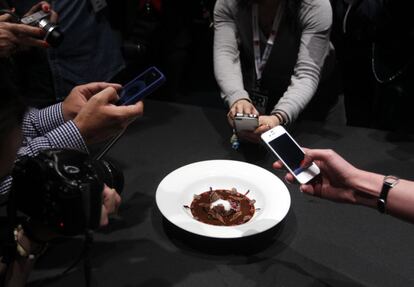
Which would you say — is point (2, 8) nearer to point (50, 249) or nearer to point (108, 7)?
point (108, 7)

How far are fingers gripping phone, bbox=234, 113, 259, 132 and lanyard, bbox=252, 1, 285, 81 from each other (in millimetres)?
386

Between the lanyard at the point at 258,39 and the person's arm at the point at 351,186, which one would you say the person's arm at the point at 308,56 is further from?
the person's arm at the point at 351,186

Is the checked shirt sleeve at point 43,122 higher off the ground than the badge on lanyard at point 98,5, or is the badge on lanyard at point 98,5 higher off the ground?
the badge on lanyard at point 98,5

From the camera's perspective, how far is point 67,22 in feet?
5.62

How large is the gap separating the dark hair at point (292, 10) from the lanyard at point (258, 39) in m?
0.02

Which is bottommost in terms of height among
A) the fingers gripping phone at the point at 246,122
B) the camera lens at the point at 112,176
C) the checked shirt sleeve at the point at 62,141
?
the camera lens at the point at 112,176

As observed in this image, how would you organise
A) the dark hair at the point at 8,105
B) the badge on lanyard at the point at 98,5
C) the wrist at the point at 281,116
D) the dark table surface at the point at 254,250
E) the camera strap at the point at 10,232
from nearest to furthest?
the dark hair at the point at 8,105, the camera strap at the point at 10,232, the dark table surface at the point at 254,250, the wrist at the point at 281,116, the badge on lanyard at the point at 98,5

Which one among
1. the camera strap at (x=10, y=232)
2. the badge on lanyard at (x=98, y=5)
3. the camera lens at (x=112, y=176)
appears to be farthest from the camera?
the badge on lanyard at (x=98, y=5)

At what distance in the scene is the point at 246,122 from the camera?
1.25 metres

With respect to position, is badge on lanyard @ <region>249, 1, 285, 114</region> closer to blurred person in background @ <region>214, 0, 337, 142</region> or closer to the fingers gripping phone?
→ blurred person in background @ <region>214, 0, 337, 142</region>

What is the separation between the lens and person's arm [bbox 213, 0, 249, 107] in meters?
1.56

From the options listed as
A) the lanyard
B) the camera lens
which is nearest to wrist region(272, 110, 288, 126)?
the lanyard

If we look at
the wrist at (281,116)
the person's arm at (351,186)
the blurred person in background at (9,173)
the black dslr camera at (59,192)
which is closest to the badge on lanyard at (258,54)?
the wrist at (281,116)

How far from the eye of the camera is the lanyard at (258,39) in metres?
1.50
